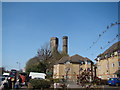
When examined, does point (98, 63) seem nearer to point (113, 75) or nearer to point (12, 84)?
point (113, 75)

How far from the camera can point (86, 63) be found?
5653 centimetres

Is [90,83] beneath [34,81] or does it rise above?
above

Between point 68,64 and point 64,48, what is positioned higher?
point 64,48

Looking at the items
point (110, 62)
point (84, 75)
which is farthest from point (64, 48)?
point (84, 75)

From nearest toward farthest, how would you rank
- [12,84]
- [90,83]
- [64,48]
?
[90,83]
[12,84]
[64,48]

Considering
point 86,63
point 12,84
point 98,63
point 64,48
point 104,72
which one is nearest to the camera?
point 12,84

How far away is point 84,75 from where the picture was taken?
959 cm

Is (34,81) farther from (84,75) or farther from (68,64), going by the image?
(68,64)

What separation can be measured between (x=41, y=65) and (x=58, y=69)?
1421cm

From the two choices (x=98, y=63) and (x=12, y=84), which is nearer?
(x=12, y=84)

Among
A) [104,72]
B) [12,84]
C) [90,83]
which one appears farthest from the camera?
[104,72]

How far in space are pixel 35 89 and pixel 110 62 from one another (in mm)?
28015

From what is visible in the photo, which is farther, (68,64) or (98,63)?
(68,64)

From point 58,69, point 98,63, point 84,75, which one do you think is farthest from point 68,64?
point 84,75
